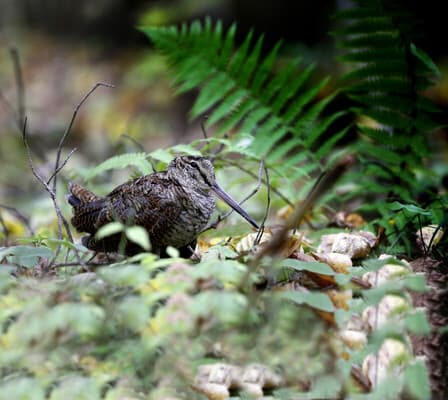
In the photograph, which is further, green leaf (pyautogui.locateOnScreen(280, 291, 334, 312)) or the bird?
the bird

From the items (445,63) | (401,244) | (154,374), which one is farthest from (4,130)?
(154,374)

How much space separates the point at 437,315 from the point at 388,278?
0.34 metres

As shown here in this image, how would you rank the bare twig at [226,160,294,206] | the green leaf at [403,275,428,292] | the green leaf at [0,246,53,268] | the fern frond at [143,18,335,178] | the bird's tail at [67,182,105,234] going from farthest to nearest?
the fern frond at [143,18,335,178]
the bare twig at [226,160,294,206]
the bird's tail at [67,182,105,234]
the green leaf at [0,246,53,268]
the green leaf at [403,275,428,292]

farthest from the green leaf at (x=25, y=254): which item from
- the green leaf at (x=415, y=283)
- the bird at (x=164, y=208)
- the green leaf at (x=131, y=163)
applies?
the green leaf at (x=415, y=283)

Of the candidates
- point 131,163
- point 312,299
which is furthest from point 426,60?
point 312,299

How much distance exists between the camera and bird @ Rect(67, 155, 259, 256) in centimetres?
300

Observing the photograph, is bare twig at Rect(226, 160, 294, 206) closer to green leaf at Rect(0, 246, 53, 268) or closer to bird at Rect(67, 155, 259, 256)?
bird at Rect(67, 155, 259, 256)

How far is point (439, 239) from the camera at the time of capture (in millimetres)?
3152

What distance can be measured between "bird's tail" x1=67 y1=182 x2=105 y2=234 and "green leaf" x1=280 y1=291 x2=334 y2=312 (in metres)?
1.31

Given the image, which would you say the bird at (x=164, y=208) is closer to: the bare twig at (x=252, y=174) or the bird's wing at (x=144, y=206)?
the bird's wing at (x=144, y=206)

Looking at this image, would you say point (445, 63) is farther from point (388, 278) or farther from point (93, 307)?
point (93, 307)

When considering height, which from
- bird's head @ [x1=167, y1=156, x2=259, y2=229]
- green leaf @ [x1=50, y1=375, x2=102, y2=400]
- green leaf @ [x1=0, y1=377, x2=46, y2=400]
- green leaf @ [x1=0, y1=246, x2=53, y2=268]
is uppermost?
bird's head @ [x1=167, y1=156, x2=259, y2=229]

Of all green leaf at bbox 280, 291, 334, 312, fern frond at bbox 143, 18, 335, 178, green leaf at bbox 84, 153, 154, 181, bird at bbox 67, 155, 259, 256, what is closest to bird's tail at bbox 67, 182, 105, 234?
bird at bbox 67, 155, 259, 256

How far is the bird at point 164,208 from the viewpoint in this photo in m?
3.00
